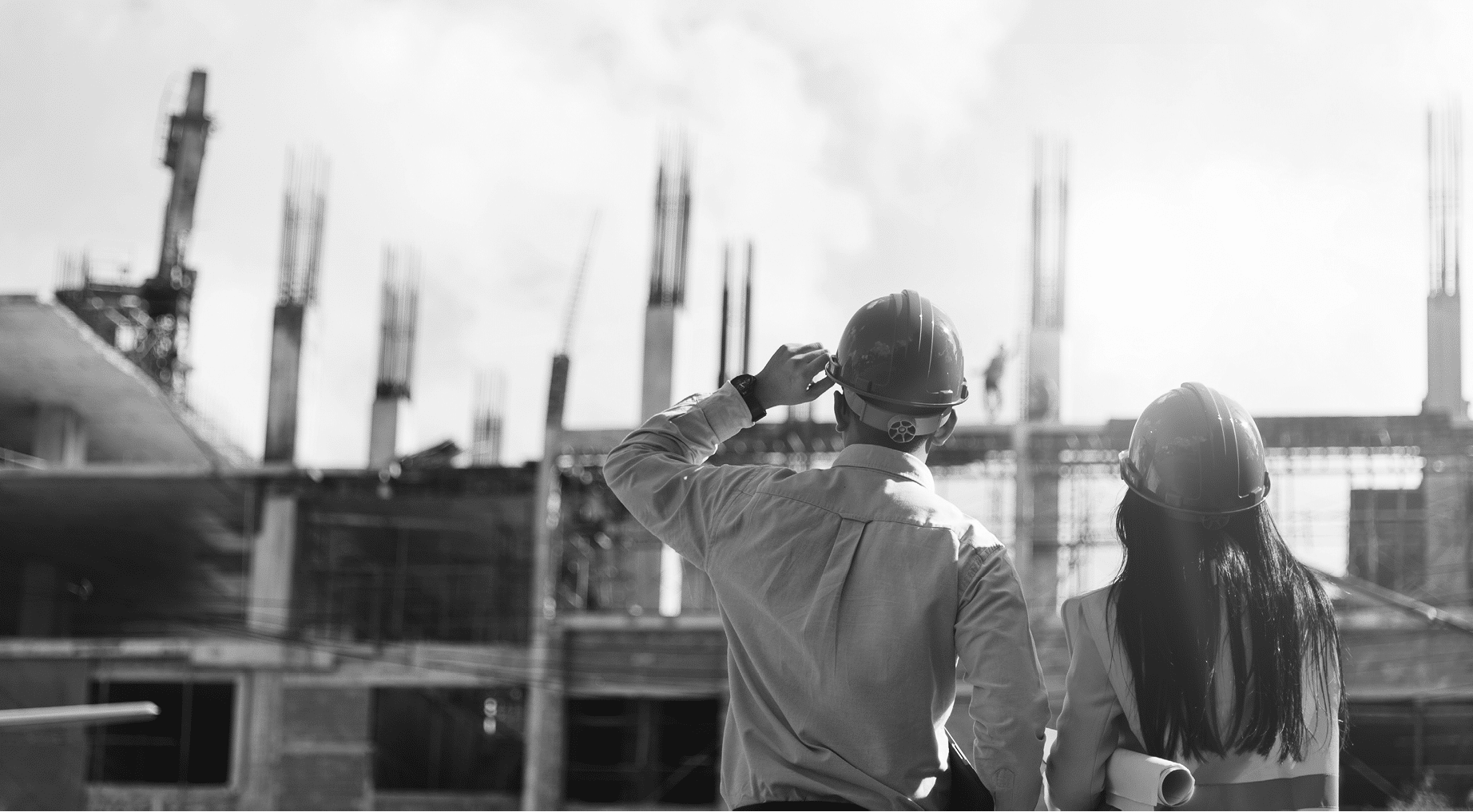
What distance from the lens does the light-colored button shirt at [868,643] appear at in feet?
7.06

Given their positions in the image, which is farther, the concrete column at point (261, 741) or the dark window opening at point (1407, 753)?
the concrete column at point (261, 741)

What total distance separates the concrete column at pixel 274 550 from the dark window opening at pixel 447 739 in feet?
10.5

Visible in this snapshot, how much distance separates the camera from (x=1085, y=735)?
232cm

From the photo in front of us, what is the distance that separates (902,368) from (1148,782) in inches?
30.6

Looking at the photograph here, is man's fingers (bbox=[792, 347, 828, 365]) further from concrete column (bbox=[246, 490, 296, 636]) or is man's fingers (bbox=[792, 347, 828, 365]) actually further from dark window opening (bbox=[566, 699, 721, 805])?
concrete column (bbox=[246, 490, 296, 636])

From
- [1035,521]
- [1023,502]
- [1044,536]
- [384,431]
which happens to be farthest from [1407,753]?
[384,431]

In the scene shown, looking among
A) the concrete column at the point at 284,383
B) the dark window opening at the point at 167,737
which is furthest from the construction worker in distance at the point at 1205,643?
the concrete column at the point at 284,383

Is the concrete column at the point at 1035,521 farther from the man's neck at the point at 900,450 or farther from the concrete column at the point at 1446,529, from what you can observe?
the man's neck at the point at 900,450

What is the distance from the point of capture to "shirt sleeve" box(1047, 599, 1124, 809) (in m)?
2.29

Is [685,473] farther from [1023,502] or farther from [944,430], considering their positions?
[1023,502]

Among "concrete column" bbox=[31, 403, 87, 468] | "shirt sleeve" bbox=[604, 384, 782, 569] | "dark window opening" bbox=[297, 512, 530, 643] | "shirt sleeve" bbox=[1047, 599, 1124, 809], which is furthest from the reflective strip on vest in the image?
"concrete column" bbox=[31, 403, 87, 468]

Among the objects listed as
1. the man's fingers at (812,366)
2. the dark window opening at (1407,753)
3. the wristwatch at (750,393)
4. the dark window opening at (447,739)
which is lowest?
the dark window opening at (447,739)

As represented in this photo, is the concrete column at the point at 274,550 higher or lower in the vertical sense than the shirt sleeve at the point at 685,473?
lower

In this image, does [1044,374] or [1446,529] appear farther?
[1044,374]
